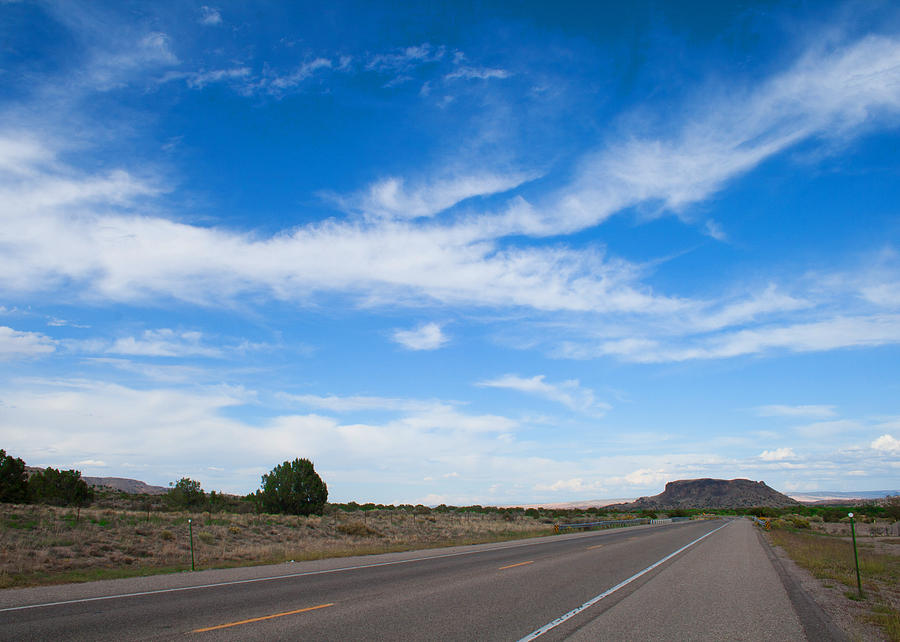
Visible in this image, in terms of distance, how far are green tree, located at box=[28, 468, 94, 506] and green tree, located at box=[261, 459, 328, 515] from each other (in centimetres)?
1317

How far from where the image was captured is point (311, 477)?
4828 centimetres

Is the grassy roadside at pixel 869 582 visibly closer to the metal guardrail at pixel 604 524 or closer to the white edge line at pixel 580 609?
the white edge line at pixel 580 609

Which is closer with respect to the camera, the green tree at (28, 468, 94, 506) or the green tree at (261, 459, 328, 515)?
the green tree at (28, 468, 94, 506)

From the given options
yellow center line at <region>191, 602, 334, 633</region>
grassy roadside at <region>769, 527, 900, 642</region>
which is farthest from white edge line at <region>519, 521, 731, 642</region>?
grassy roadside at <region>769, 527, 900, 642</region>

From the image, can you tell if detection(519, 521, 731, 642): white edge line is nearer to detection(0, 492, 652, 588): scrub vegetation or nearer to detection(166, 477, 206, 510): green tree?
detection(0, 492, 652, 588): scrub vegetation

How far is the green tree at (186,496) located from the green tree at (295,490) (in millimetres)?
7818

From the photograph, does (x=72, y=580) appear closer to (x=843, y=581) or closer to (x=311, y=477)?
(x=843, y=581)

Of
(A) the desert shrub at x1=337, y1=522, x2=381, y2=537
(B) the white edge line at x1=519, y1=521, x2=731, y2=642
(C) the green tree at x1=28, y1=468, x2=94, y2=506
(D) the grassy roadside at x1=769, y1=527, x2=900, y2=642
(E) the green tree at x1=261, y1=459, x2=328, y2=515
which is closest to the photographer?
(B) the white edge line at x1=519, y1=521, x2=731, y2=642

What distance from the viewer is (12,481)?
128 ft

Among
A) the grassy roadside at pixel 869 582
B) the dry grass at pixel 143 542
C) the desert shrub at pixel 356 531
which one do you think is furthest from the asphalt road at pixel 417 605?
the desert shrub at pixel 356 531

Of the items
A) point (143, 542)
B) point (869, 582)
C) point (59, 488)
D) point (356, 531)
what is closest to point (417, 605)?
point (869, 582)

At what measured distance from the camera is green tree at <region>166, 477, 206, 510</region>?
49.7 m

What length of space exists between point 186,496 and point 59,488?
30.3ft

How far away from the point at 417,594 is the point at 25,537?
1794 cm
